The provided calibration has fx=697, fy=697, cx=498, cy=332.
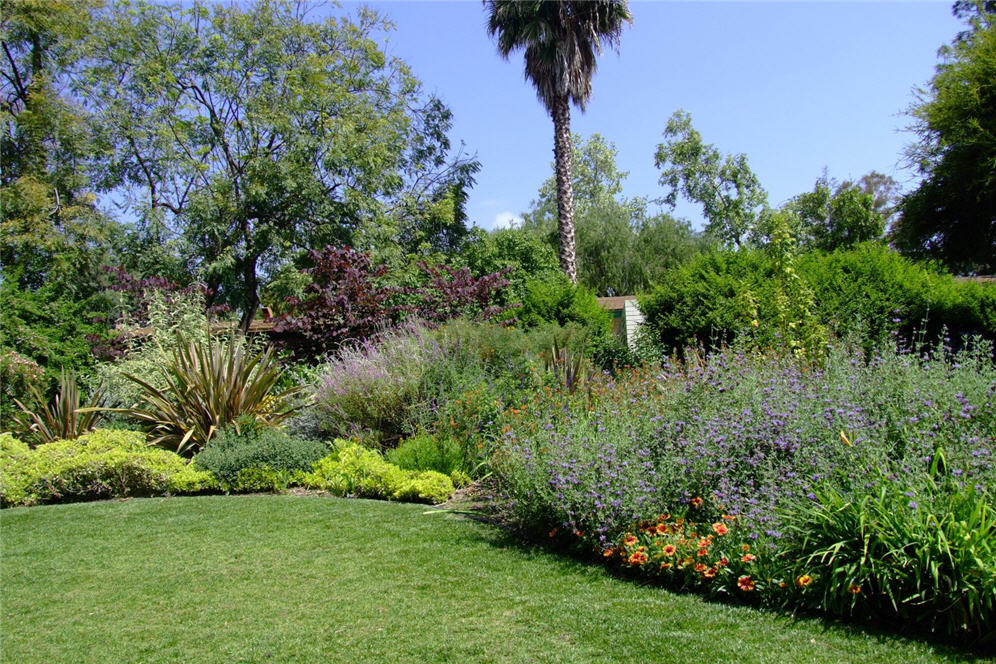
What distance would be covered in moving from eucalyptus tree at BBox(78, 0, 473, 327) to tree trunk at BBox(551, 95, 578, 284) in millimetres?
4545

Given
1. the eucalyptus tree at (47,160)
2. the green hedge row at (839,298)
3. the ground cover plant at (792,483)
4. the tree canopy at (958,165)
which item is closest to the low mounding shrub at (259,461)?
the ground cover plant at (792,483)

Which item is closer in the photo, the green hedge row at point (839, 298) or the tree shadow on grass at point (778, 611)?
the tree shadow on grass at point (778, 611)

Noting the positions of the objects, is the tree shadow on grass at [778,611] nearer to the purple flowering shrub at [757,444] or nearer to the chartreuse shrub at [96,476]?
the purple flowering shrub at [757,444]

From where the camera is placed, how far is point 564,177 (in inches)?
788

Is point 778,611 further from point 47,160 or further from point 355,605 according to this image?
point 47,160

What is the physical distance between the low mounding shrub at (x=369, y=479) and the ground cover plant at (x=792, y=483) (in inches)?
41.3

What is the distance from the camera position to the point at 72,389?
34.1ft

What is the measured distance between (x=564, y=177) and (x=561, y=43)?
3.57 meters

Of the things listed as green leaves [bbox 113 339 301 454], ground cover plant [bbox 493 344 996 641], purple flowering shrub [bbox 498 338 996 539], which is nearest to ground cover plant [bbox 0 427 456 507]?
green leaves [bbox 113 339 301 454]

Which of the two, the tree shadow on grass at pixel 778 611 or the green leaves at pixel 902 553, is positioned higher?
the green leaves at pixel 902 553

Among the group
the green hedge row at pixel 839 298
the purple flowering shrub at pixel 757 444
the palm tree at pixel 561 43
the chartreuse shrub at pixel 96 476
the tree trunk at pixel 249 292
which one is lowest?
the chartreuse shrub at pixel 96 476

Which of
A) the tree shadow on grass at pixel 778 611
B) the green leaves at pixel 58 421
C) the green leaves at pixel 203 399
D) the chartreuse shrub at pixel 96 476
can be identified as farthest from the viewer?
the green leaves at pixel 58 421

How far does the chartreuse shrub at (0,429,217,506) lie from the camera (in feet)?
26.6

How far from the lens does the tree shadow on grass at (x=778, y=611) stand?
342cm
